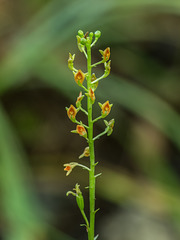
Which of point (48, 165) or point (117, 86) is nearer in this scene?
point (117, 86)

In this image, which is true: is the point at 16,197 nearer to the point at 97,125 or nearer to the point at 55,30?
the point at 55,30

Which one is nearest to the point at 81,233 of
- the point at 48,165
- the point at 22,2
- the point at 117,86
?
the point at 48,165

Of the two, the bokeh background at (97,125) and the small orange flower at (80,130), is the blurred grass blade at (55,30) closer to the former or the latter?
the bokeh background at (97,125)

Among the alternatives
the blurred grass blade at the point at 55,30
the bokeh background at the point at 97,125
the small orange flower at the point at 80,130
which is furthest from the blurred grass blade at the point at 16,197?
the small orange flower at the point at 80,130

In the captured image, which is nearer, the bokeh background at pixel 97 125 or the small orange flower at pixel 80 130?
the small orange flower at pixel 80 130

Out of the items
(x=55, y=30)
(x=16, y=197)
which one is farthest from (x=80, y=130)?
(x=55, y=30)

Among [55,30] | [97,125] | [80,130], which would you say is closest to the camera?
[80,130]

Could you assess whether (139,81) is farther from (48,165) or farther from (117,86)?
(48,165)

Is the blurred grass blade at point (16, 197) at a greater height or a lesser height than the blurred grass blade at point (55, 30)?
lesser
